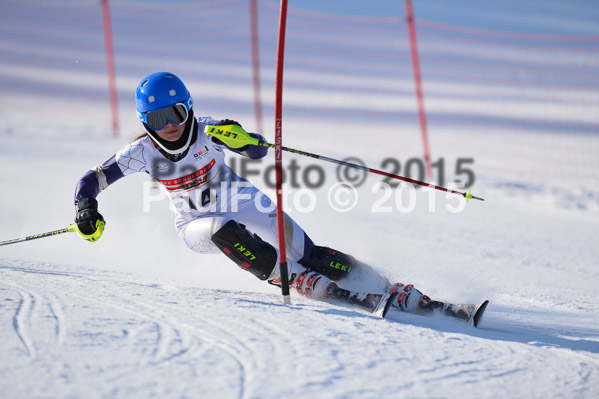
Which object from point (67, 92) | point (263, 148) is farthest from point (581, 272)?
point (67, 92)

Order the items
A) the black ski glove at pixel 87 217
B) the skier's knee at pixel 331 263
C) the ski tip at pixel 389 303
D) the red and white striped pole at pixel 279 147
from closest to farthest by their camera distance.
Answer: the ski tip at pixel 389 303 → the red and white striped pole at pixel 279 147 → the black ski glove at pixel 87 217 → the skier's knee at pixel 331 263

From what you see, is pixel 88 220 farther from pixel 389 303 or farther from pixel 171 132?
pixel 389 303

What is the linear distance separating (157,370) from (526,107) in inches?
571

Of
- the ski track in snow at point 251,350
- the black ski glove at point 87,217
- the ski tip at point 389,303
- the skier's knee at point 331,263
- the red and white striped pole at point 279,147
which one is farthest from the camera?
the skier's knee at point 331,263

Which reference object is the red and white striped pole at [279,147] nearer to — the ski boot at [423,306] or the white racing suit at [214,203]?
the white racing suit at [214,203]

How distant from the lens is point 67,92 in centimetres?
1831

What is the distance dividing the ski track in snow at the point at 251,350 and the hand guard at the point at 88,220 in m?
0.28

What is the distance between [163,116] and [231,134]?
40 centimetres

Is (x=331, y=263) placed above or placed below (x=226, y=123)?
below

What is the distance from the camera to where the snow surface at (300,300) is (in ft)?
7.06

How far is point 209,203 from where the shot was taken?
Result: 3.59 metres
